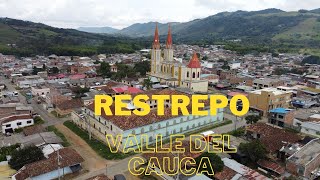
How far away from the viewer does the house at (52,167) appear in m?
21.5

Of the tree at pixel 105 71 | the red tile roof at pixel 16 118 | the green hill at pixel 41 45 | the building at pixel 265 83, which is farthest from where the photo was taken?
the green hill at pixel 41 45

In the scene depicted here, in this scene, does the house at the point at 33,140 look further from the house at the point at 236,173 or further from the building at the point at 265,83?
the building at the point at 265,83

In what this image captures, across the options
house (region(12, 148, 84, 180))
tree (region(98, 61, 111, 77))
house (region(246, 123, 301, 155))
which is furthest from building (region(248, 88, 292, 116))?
tree (region(98, 61, 111, 77))

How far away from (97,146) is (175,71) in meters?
30.3

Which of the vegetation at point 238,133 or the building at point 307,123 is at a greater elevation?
the building at point 307,123

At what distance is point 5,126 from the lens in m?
32.3

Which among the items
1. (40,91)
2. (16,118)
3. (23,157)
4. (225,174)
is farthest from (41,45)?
(225,174)

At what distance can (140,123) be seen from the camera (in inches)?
1101

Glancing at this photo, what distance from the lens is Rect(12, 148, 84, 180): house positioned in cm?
2147

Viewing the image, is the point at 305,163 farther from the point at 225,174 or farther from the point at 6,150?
the point at 6,150

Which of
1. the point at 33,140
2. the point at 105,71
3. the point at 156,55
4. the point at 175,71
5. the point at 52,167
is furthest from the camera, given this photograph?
the point at 105,71

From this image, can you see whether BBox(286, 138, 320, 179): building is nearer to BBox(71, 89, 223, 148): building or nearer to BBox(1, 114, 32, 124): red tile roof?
BBox(71, 89, 223, 148): building

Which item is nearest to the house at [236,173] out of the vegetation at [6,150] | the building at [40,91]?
the vegetation at [6,150]

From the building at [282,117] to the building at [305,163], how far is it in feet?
33.2
